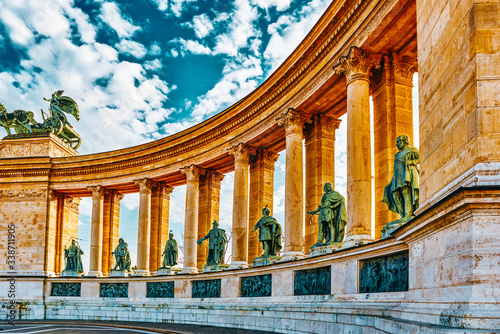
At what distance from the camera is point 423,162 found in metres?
12.9

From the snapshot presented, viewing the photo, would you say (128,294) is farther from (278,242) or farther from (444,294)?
(444,294)

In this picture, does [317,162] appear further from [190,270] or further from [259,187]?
[190,270]

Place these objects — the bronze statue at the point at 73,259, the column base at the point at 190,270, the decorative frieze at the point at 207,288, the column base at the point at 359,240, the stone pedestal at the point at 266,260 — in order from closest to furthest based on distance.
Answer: the column base at the point at 359,240 → the stone pedestal at the point at 266,260 → the decorative frieze at the point at 207,288 → the column base at the point at 190,270 → the bronze statue at the point at 73,259

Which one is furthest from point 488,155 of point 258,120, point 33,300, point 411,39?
point 33,300

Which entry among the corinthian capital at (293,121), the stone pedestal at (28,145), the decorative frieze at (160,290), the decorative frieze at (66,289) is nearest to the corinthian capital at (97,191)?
the stone pedestal at (28,145)

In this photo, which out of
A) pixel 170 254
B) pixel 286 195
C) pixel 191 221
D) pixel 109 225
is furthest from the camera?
pixel 109 225

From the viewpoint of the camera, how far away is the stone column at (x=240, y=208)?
33.7 metres

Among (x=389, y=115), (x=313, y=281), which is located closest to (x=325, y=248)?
(x=313, y=281)

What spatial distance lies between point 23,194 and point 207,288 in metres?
23.8

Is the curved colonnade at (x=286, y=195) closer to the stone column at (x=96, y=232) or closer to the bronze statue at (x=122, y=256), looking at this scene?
the stone column at (x=96, y=232)

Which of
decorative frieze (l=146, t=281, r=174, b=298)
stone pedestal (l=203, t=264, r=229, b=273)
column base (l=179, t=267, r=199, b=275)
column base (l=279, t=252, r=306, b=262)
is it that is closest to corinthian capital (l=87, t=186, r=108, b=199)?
decorative frieze (l=146, t=281, r=174, b=298)

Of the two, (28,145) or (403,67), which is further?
(28,145)

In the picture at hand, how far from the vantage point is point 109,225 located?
5094 cm

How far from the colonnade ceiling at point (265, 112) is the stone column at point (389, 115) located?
0.77 metres
